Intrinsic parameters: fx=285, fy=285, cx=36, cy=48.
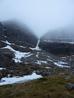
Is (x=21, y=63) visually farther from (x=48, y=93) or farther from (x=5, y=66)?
(x=48, y=93)

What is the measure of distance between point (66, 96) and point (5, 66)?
118736 millimetres

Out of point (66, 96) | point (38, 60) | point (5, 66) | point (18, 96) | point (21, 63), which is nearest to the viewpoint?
point (66, 96)

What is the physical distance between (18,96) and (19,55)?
155988 mm

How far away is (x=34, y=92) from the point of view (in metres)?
41.4

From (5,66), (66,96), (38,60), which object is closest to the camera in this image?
(66,96)

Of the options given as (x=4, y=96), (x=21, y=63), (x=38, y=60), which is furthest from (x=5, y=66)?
(x=4, y=96)

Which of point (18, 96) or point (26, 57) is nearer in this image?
point (18, 96)

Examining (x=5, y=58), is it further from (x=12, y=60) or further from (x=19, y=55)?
(x=19, y=55)

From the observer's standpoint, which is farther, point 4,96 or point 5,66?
point 5,66

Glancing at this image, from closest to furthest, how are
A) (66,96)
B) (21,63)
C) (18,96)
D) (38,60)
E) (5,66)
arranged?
1. (66,96)
2. (18,96)
3. (5,66)
4. (21,63)
5. (38,60)

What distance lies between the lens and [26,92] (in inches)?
1639

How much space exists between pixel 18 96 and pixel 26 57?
5960 inches

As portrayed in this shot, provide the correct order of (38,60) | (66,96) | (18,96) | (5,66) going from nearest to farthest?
Answer: (66,96) → (18,96) → (5,66) → (38,60)

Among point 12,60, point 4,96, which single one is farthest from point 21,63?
point 4,96
